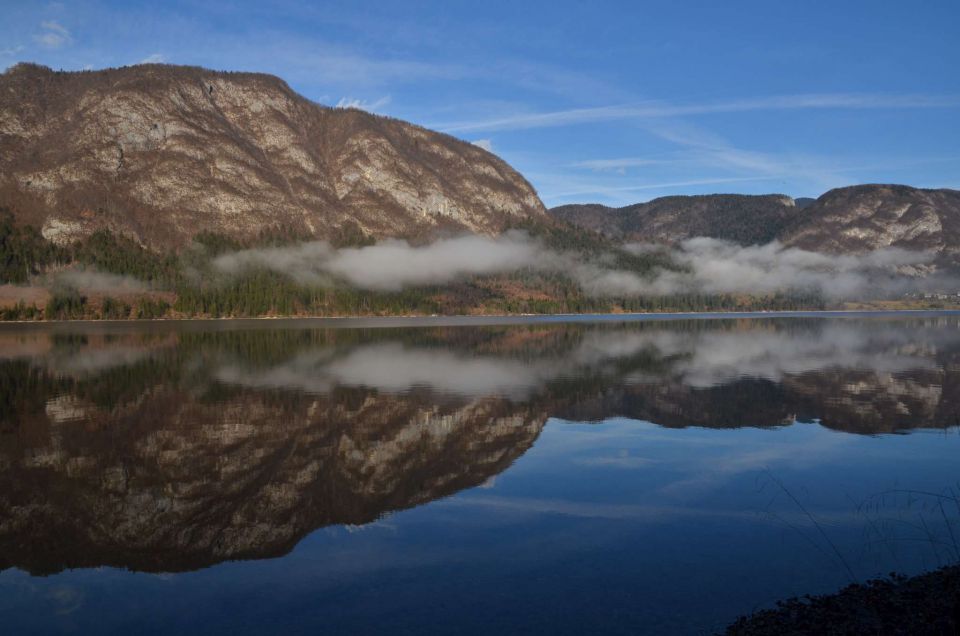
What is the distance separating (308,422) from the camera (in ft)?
126

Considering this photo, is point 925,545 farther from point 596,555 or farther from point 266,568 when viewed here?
point 266,568

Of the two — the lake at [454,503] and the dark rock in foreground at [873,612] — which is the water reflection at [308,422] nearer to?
the lake at [454,503]

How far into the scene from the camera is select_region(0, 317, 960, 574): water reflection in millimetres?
22422

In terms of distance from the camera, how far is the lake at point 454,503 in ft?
54.6

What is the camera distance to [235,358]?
3059 inches

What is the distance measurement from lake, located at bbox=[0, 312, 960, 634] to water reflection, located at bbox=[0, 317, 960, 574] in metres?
0.18

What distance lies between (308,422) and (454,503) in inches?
636

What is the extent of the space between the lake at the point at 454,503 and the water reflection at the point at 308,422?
0.18 metres

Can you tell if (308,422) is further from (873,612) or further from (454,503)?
(873,612)

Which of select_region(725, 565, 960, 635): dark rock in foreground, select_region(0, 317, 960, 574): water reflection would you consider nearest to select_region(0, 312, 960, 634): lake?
select_region(0, 317, 960, 574): water reflection

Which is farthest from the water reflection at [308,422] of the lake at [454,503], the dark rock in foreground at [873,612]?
the dark rock in foreground at [873,612]

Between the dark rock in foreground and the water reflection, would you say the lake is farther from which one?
the dark rock in foreground

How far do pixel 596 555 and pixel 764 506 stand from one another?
8381 mm

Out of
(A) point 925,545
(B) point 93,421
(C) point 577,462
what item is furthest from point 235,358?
(A) point 925,545
